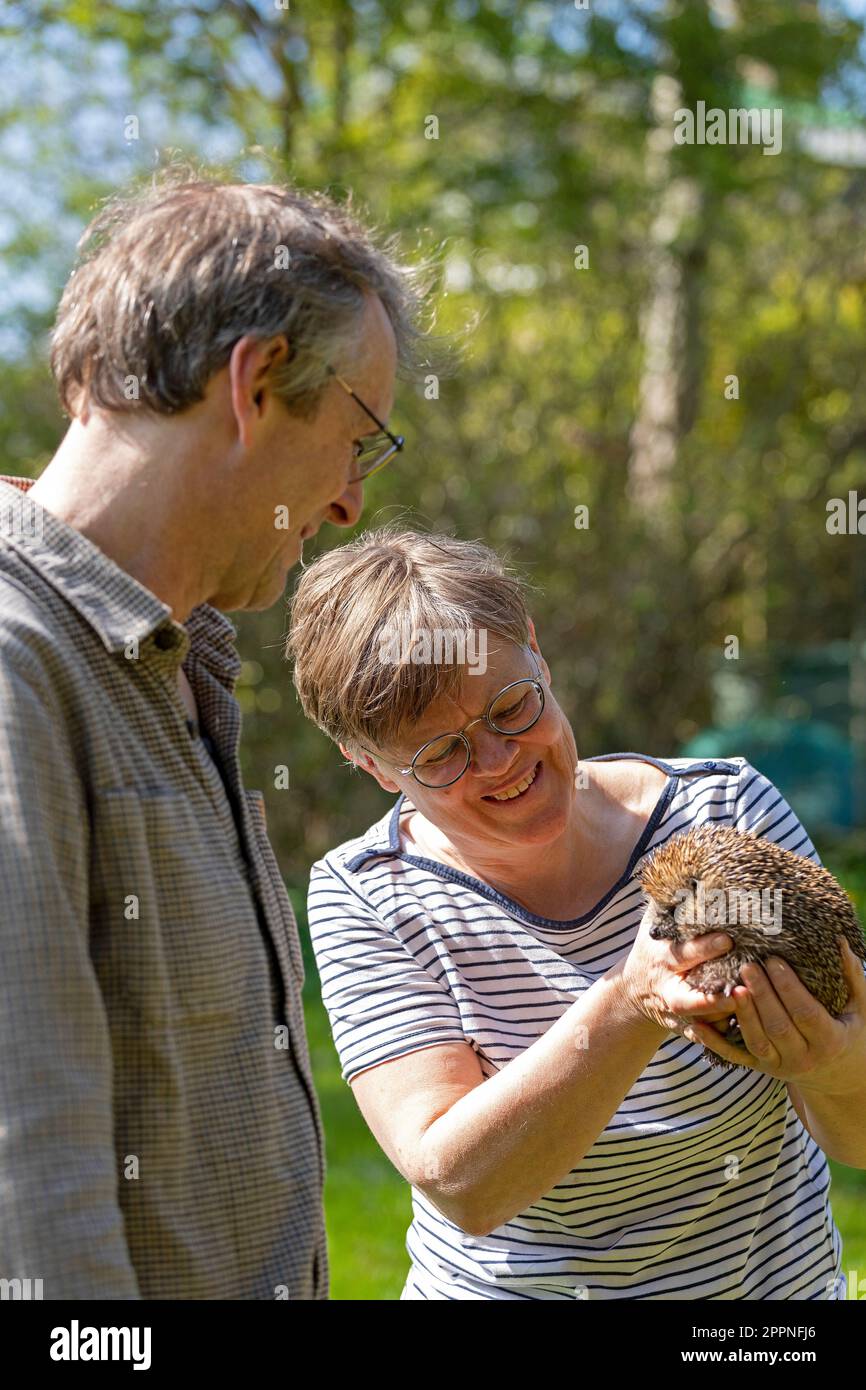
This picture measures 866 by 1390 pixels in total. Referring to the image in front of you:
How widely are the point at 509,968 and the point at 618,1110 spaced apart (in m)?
0.35

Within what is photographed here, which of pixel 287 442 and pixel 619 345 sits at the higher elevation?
pixel 619 345

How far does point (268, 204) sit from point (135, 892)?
1.14 meters

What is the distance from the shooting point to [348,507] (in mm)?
2570

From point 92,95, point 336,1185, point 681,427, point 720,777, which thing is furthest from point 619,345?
point 720,777

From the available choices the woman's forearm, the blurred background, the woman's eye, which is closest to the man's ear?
the woman's eye

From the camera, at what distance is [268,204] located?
2.28m

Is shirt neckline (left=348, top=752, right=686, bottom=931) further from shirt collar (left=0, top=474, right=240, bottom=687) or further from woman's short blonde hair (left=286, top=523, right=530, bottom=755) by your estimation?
shirt collar (left=0, top=474, right=240, bottom=687)

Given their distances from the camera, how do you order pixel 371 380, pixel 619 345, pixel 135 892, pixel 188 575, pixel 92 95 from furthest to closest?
pixel 619 345
pixel 92 95
pixel 371 380
pixel 188 575
pixel 135 892

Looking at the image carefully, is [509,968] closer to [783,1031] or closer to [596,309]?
[783,1031]

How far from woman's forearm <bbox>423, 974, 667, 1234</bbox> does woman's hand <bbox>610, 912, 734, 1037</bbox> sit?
2cm

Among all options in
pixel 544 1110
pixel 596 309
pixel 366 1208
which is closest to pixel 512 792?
pixel 544 1110

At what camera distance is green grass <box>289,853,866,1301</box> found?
5355 mm

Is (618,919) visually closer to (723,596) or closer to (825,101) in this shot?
(723,596)

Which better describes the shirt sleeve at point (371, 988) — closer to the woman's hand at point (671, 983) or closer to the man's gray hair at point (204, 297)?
the woman's hand at point (671, 983)
